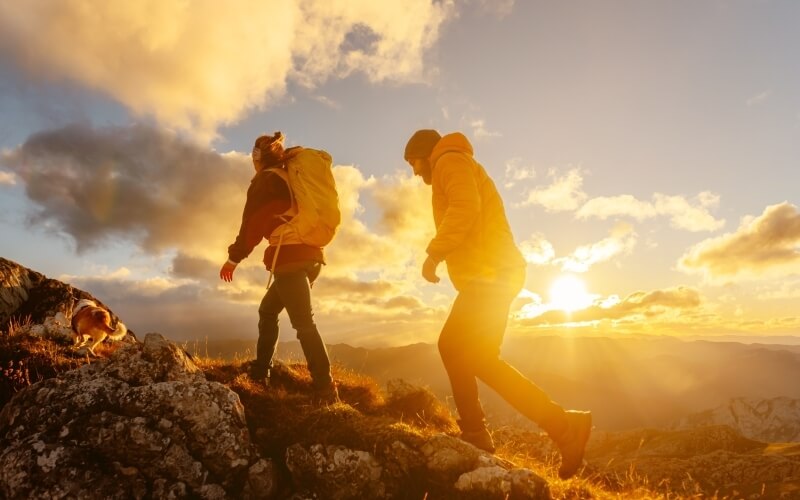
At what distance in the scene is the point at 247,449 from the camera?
4527mm

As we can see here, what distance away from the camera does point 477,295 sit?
518cm

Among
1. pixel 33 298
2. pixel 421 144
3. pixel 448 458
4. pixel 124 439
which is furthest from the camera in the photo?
pixel 33 298

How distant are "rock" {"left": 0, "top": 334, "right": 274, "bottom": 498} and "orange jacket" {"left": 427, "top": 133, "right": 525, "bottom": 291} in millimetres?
2973

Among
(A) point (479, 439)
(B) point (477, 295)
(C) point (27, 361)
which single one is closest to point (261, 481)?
(A) point (479, 439)

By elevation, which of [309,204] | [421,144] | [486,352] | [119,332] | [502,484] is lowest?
[502,484]

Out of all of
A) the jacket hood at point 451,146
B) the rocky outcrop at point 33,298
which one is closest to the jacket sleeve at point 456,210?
the jacket hood at point 451,146

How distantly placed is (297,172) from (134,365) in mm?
3084

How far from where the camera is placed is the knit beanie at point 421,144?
5809mm

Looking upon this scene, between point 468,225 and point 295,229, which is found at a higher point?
point 295,229

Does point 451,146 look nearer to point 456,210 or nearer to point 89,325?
point 456,210

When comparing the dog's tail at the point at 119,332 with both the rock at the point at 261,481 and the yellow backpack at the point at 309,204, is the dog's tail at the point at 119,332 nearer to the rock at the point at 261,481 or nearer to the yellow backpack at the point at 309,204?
the yellow backpack at the point at 309,204

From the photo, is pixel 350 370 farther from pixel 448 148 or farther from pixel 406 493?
pixel 448 148

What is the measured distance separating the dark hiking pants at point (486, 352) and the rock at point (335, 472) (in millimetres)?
1384

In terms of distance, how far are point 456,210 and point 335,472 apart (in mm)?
3098
